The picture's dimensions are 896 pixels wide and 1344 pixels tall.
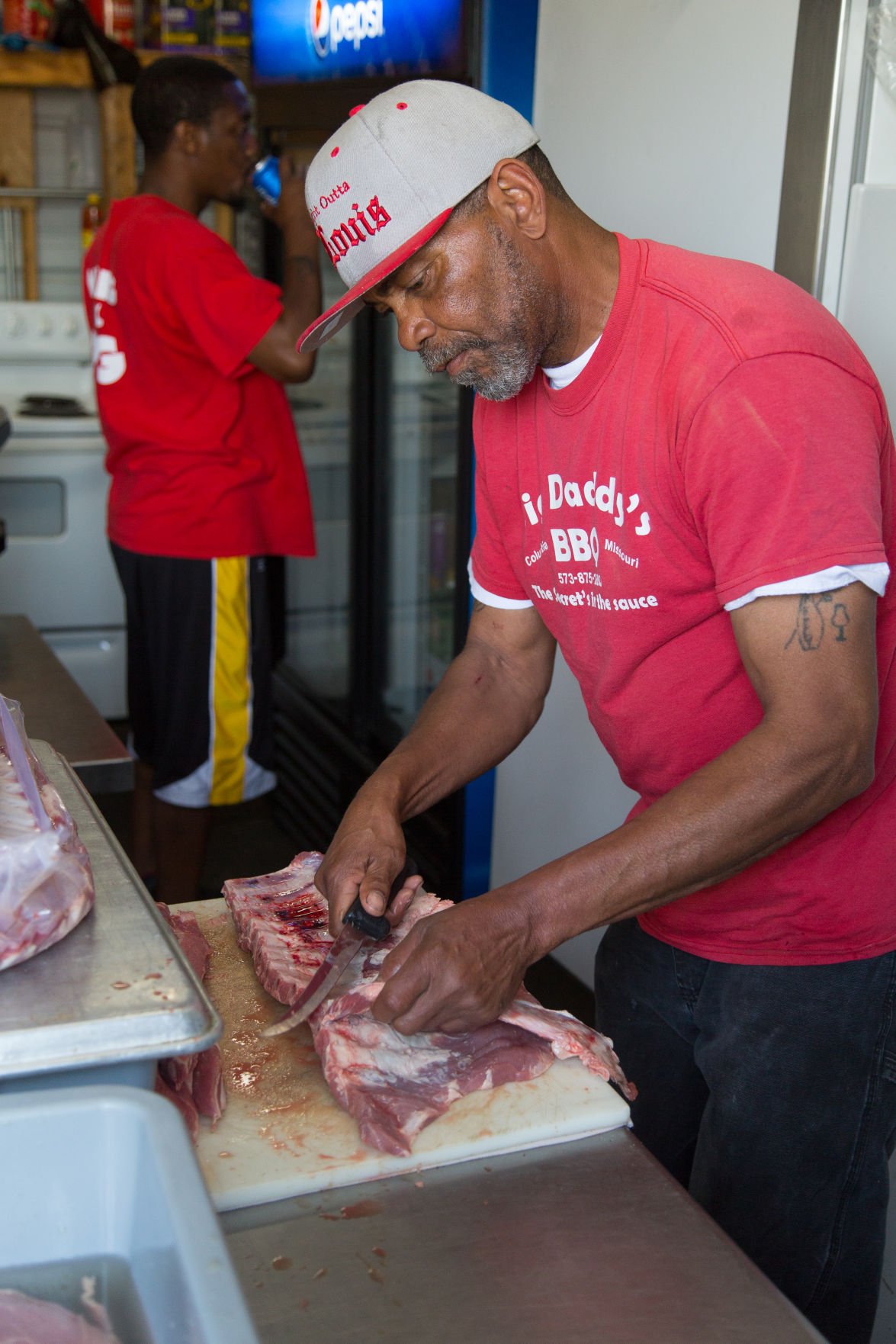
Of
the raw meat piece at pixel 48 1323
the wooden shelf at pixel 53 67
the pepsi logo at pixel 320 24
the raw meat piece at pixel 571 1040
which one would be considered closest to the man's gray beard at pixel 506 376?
the raw meat piece at pixel 571 1040

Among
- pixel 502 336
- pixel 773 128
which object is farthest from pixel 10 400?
pixel 502 336

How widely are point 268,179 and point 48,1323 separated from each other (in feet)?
10.1

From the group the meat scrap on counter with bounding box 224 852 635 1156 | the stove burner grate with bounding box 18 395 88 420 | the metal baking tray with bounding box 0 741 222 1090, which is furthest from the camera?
the stove burner grate with bounding box 18 395 88 420

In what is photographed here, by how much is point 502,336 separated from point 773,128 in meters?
1.05

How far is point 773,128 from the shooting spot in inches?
88.0

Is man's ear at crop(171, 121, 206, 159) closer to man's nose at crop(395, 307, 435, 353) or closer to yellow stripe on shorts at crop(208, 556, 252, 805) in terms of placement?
yellow stripe on shorts at crop(208, 556, 252, 805)

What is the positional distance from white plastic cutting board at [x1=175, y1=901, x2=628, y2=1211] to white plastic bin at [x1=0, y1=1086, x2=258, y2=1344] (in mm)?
199

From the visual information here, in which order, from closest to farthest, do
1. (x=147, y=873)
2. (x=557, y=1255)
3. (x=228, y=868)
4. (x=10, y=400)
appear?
(x=557, y=1255) → (x=147, y=873) → (x=228, y=868) → (x=10, y=400)

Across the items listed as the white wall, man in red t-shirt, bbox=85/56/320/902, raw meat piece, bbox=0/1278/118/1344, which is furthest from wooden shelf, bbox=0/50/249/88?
raw meat piece, bbox=0/1278/118/1344

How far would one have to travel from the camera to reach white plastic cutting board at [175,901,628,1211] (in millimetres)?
1097

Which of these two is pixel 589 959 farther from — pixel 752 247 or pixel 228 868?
pixel 752 247

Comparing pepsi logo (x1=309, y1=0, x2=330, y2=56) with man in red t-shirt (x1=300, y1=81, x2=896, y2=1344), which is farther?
pepsi logo (x1=309, y1=0, x2=330, y2=56)

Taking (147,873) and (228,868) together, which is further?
(228,868)

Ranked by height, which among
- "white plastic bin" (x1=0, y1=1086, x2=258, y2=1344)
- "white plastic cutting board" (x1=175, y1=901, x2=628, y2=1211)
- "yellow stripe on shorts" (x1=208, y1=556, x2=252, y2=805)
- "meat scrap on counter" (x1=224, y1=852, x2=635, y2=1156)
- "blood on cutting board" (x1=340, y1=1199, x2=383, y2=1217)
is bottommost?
"yellow stripe on shorts" (x1=208, y1=556, x2=252, y2=805)
